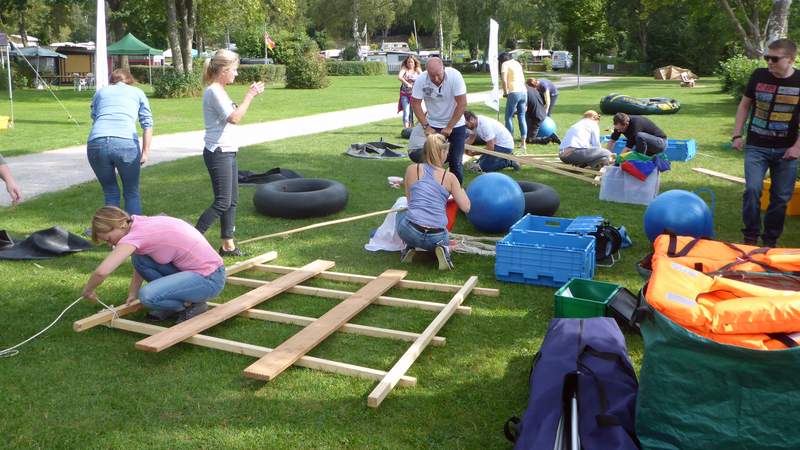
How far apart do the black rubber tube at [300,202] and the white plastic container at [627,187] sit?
3.65 metres

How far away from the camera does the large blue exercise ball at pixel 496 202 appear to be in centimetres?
723

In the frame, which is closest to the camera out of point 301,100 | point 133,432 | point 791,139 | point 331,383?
point 133,432

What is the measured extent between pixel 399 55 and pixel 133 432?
231ft

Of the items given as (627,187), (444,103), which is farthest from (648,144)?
(444,103)

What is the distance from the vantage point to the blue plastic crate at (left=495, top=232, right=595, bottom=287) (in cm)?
561

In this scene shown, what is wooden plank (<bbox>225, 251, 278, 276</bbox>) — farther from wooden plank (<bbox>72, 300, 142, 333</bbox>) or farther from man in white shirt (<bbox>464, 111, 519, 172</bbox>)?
man in white shirt (<bbox>464, 111, 519, 172</bbox>)

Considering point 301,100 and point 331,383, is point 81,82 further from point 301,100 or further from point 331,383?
point 331,383

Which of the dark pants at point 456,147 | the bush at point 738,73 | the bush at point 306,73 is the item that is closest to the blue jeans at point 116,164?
the dark pants at point 456,147

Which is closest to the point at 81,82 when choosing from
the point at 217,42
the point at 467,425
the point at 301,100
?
the point at 301,100

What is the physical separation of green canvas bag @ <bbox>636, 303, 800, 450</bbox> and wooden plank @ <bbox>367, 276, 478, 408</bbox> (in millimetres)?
1485

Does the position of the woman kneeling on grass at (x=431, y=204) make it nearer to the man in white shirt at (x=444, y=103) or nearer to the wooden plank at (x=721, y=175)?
the man in white shirt at (x=444, y=103)

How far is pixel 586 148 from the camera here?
11172 millimetres

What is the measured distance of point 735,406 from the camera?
2709 millimetres

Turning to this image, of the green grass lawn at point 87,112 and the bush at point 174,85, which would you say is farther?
the bush at point 174,85
